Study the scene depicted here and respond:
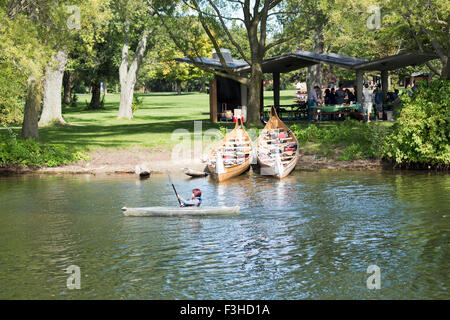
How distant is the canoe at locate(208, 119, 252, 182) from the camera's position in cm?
2666

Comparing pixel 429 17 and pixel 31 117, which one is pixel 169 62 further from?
pixel 429 17

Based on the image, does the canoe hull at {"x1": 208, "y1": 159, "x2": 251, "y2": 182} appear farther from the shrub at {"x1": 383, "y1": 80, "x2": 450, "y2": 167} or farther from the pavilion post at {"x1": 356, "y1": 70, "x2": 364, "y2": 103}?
the pavilion post at {"x1": 356, "y1": 70, "x2": 364, "y2": 103}

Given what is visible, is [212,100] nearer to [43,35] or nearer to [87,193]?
[43,35]

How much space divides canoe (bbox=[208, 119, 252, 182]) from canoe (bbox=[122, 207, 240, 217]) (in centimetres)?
693

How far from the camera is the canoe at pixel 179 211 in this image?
1942cm

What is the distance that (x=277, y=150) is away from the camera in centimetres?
2827

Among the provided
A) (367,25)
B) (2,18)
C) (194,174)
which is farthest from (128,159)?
(367,25)

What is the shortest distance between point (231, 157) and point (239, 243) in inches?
502

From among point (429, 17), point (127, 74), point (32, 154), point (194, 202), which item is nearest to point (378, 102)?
point (429, 17)

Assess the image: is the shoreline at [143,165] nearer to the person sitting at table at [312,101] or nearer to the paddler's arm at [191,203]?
the paddler's arm at [191,203]

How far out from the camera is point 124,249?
16047mm

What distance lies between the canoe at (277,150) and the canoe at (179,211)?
733cm
